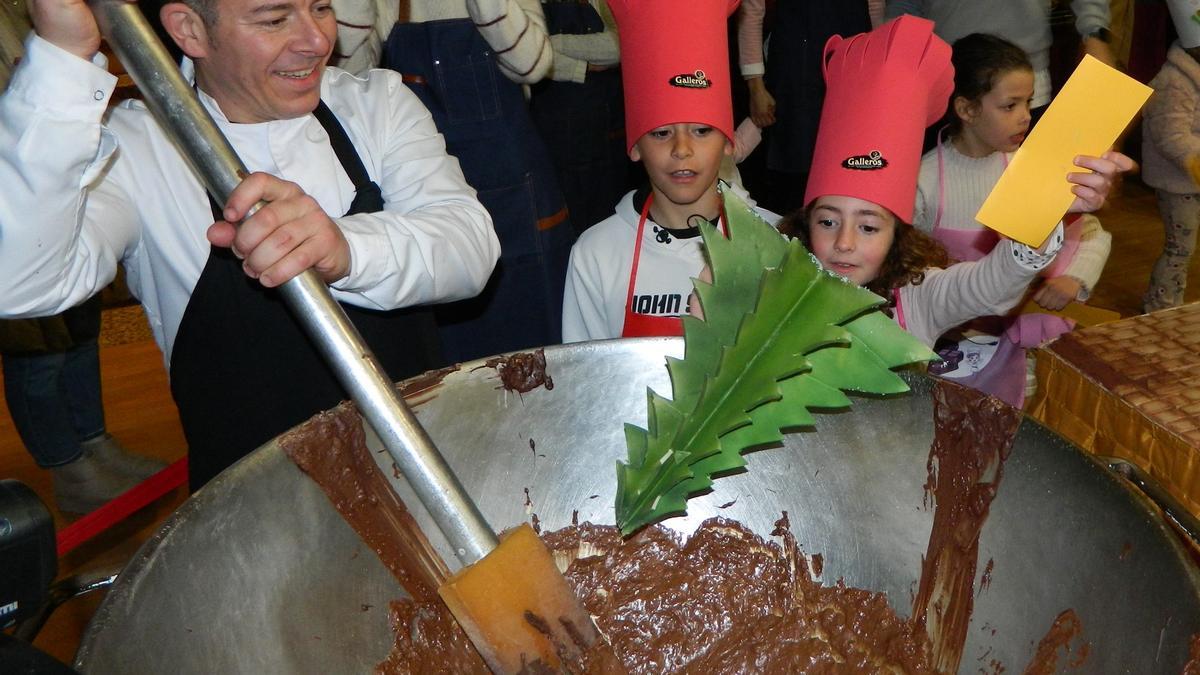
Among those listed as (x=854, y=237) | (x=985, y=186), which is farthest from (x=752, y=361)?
(x=985, y=186)

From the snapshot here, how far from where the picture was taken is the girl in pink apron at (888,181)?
1198 millimetres

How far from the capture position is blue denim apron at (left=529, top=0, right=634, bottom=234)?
202 cm

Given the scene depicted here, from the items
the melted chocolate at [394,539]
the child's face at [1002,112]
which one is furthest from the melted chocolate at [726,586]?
the child's face at [1002,112]

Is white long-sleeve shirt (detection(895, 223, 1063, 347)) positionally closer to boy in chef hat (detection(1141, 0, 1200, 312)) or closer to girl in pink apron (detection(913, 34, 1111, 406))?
girl in pink apron (detection(913, 34, 1111, 406))

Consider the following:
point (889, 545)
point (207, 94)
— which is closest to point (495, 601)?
point (889, 545)

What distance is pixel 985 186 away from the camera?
182cm

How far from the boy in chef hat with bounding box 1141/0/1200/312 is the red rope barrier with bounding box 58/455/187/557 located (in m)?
1.95

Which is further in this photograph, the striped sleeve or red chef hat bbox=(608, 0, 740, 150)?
the striped sleeve

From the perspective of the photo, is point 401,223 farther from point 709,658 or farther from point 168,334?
point 709,658

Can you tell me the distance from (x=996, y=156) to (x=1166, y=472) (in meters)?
0.97

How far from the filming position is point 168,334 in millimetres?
1071

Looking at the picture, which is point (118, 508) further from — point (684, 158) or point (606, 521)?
point (684, 158)

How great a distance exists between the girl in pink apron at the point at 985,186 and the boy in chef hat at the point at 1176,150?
0.40 meters

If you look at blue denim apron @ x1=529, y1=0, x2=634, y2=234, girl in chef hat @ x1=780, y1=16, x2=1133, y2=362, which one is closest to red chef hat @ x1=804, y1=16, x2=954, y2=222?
girl in chef hat @ x1=780, y1=16, x2=1133, y2=362
